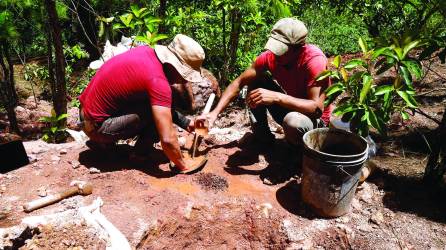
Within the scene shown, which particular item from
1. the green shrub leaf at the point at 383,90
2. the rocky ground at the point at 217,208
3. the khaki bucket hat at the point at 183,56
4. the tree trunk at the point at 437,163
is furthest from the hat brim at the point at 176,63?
the tree trunk at the point at 437,163

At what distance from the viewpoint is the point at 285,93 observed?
3.42m

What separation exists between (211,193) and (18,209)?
1430mm

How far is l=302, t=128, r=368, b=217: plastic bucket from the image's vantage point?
8.66 ft

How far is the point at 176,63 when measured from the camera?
2920mm

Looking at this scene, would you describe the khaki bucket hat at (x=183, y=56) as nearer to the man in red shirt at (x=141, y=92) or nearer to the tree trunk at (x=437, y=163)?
the man in red shirt at (x=141, y=92)

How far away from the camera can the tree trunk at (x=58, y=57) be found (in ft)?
12.7

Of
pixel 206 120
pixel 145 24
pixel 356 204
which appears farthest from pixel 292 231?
pixel 145 24

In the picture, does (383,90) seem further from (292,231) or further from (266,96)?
(292,231)

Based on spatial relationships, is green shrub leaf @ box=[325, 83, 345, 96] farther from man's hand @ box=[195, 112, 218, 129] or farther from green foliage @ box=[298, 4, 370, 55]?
green foliage @ box=[298, 4, 370, 55]

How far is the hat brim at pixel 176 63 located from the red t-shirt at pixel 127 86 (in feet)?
0.18

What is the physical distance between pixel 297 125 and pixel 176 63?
1103 millimetres

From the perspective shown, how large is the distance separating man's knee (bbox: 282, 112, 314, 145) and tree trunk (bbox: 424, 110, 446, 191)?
108cm

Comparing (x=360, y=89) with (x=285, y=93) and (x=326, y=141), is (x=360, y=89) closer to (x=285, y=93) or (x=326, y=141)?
(x=326, y=141)

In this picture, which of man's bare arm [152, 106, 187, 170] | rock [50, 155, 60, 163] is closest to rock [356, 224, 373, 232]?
man's bare arm [152, 106, 187, 170]
